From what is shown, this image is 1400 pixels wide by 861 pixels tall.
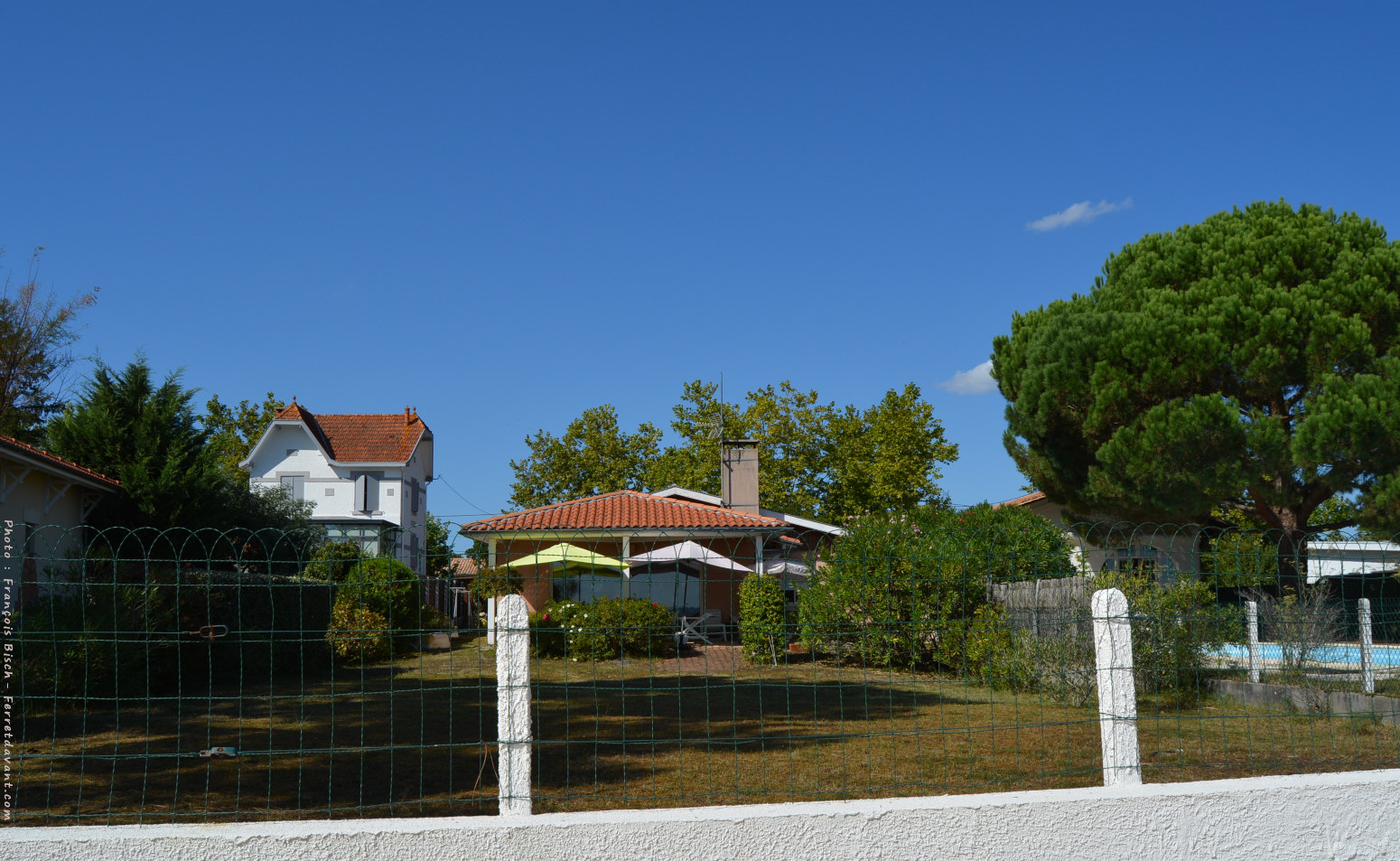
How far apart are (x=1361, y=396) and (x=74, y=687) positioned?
758 inches

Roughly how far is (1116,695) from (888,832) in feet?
4.17

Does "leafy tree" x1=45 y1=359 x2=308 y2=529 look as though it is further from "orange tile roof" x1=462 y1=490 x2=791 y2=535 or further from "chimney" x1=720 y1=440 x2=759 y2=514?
"chimney" x1=720 y1=440 x2=759 y2=514

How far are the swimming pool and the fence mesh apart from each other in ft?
0.18

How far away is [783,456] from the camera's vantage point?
136 ft

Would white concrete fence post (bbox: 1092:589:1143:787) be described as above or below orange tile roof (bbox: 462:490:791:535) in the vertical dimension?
below

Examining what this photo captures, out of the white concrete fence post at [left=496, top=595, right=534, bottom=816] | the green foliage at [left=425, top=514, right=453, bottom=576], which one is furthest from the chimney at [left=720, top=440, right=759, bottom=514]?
the white concrete fence post at [left=496, top=595, right=534, bottom=816]

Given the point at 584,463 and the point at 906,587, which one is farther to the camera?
the point at 584,463

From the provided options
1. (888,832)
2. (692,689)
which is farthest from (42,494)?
(888,832)

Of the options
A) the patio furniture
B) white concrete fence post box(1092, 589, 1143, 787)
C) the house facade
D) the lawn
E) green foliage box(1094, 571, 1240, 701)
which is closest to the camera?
white concrete fence post box(1092, 589, 1143, 787)

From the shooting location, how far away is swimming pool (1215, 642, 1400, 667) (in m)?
9.26

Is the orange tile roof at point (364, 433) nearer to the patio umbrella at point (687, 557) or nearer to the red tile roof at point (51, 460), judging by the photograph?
the red tile roof at point (51, 460)

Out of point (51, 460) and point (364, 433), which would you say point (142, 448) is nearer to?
point (51, 460)

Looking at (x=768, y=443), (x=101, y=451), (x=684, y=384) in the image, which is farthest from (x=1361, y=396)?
(x=684, y=384)

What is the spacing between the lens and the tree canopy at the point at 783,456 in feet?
129
